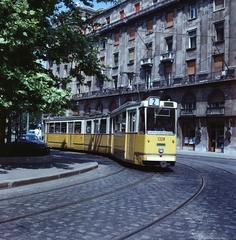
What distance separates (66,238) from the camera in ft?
14.8

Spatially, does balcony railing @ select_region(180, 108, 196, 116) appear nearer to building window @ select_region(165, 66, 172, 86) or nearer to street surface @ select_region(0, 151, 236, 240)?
building window @ select_region(165, 66, 172, 86)

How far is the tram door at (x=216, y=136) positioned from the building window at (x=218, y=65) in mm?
4792

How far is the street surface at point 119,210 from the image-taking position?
15.8ft

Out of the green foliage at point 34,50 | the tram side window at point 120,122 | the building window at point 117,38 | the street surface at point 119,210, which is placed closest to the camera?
the street surface at point 119,210

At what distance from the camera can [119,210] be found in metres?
6.17

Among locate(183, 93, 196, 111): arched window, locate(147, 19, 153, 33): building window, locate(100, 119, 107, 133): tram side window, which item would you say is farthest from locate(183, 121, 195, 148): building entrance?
locate(100, 119, 107, 133): tram side window

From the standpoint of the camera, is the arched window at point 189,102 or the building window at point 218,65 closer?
the building window at point 218,65

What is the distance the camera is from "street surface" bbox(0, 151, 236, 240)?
4809mm

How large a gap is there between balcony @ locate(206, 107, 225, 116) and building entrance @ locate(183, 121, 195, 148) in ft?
8.11

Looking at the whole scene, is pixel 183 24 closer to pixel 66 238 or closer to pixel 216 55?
pixel 216 55

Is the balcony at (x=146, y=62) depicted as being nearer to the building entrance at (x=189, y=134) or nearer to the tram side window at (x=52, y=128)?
the building entrance at (x=189, y=134)

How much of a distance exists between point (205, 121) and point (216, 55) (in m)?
6.46

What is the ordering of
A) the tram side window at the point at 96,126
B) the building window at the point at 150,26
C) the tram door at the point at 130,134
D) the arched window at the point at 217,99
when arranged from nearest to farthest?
1. the tram door at the point at 130,134
2. the tram side window at the point at 96,126
3. the arched window at the point at 217,99
4. the building window at the point at 150,26

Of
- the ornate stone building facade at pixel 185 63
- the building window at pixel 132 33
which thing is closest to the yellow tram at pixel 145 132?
the ornate stone building facade at pixel 185 63
